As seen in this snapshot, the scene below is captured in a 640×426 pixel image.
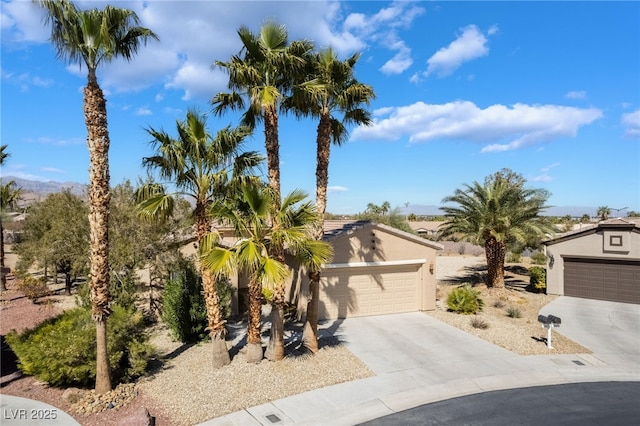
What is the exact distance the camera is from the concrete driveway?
1281 centimetres

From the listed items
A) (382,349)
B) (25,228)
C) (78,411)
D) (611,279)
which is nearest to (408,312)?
(382,349)

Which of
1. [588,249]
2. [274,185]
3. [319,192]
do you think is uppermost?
[274,185]

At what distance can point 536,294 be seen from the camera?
71.9ft

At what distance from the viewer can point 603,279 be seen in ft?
66.8

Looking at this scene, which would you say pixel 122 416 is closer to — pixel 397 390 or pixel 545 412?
pixel 397 390

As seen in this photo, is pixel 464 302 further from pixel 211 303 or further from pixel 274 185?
pixel 211 303

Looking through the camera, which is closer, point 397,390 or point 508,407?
point 508,407

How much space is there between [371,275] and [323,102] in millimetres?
8202

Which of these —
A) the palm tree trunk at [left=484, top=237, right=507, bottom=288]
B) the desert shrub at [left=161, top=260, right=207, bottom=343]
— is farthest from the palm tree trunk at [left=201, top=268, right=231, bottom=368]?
the palm tree trunk at [left=484, top=237, right=507, bottom=288]

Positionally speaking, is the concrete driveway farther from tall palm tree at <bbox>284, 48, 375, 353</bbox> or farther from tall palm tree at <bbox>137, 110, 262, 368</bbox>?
tall palm tree at <bbox>137, 110, 262, 368</bbox>

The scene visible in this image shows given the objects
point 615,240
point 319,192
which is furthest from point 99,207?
point 615,240

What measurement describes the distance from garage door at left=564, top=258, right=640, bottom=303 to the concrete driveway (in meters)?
0.46

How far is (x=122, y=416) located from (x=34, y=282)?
58.4 feet

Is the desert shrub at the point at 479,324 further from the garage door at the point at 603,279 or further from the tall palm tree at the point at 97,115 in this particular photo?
the tall palm tree at the point at 97,115
